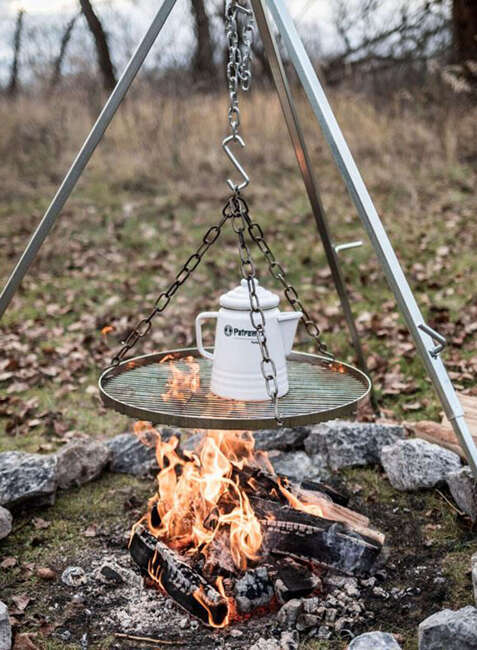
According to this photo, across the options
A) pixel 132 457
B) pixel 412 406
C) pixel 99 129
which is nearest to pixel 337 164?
pixel 99 129

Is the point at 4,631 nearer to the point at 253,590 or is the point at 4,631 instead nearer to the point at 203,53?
the point at 253,590

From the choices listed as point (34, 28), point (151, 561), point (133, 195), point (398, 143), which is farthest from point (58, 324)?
point (34, 28)

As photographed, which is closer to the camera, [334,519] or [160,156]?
[334,519]

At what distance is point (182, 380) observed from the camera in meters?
2.37

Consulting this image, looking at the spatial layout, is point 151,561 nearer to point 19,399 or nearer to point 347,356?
point 19,399

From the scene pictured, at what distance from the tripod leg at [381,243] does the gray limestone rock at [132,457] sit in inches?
68.5

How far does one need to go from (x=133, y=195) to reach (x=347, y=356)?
4.22 m

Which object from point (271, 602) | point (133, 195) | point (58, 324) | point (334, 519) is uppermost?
point (133, 195)

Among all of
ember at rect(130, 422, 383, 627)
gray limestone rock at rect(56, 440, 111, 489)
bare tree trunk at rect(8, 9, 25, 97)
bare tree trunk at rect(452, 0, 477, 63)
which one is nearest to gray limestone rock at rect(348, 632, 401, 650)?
ember at rect(130, 422, 383, 627)

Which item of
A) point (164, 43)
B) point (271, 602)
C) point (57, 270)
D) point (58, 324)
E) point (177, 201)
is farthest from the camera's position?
point (164, 43)

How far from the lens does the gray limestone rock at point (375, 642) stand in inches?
74.4

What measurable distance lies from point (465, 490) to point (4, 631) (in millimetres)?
1714

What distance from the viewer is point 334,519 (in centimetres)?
248

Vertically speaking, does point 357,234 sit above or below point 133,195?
below
